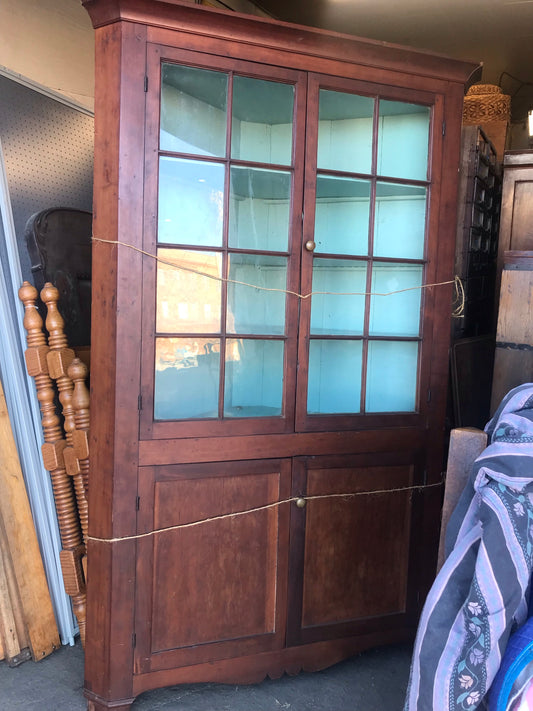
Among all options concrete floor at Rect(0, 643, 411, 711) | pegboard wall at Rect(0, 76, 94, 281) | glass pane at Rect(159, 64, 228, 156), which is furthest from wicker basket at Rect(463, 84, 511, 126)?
concrete floor at Rect(0, 643, 411, 711)

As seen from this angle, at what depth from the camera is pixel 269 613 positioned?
232 cm

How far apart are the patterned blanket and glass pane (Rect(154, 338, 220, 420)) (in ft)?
3.38

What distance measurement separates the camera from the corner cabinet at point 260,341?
2061 millimetres

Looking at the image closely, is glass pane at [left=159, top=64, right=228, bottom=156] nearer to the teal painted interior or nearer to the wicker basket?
the teal painted interior

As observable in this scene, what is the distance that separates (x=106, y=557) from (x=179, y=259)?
952 mm

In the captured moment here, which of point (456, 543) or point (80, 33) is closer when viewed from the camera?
point (456, 543)

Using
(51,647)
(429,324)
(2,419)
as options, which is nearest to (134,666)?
(51,647)

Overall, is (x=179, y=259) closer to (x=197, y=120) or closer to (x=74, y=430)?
(x=197, y=120)

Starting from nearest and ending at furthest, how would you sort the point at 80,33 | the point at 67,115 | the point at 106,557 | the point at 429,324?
the point at 106,557 → the point at 429,324 → the point at 67,115 → the point at 80,33

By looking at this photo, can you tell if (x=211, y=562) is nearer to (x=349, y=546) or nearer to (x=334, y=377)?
(x=349, y=546)

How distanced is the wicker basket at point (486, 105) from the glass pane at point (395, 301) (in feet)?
9.52

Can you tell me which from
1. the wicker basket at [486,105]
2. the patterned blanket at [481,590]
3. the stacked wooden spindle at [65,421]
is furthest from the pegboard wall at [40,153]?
the wicker basket at [486,105]

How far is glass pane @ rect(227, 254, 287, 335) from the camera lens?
7.36ft

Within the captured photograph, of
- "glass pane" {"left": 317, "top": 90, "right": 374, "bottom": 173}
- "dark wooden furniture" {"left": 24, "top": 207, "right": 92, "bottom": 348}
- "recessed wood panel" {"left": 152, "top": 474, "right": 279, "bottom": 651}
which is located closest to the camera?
"recessed wood panel" {"left": 152, "top": 474, "right": 279, "bottom": 651}
